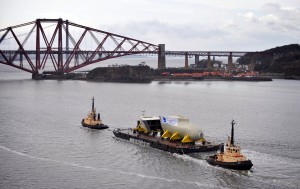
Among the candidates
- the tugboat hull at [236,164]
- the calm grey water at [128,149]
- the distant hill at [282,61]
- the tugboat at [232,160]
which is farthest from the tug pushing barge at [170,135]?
the distant hill at [282,61]

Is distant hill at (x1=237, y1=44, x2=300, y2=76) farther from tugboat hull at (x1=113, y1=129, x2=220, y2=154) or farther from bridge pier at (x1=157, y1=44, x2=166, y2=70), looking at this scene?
tugboat hull at (x1=113, y1=129, x2=220, y2=154)

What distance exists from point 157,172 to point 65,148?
1011 centimetres

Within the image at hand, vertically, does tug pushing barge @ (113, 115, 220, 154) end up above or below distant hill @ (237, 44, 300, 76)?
below

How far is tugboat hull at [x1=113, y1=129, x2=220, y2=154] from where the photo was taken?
39634 millimetres

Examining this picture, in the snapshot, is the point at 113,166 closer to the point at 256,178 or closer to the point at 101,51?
the point at 256,178

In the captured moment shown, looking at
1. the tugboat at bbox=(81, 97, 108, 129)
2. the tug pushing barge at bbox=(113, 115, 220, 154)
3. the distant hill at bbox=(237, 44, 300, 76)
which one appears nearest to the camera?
the tug pushing barge at bbox=(113, 115, 220, 154)

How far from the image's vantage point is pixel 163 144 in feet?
134

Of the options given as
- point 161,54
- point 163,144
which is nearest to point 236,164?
point 163,144

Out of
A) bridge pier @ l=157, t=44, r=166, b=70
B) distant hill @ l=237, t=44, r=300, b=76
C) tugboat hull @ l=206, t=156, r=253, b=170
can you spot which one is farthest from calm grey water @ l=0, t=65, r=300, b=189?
distant hill @ l=237, t=44, r=300, b=76

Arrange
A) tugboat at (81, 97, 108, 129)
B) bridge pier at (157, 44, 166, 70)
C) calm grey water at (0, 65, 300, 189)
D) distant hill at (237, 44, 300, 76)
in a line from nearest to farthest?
calm grey water at (0, 65, 300, 189), tugboat at (81, 97, 108, 129), distant hill at (237, 44, 300, 76), bridge pier at (157, 44, 166, 70)

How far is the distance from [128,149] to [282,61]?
12503 centimetres

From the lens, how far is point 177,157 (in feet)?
126

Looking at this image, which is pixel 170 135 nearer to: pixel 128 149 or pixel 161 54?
pixel 128 149

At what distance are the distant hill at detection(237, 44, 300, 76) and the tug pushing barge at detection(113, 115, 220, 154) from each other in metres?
108
